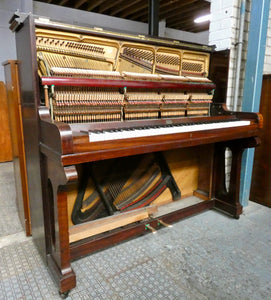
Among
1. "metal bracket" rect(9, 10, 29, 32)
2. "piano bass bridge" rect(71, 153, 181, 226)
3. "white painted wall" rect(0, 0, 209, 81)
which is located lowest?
"piano bass bridge" rect(71, 153, 181, 226)

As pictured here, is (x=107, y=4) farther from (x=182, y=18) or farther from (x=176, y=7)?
(x=182, y=18)

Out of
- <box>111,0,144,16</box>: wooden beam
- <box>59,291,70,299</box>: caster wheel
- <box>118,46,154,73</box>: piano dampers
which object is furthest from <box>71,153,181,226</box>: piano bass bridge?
<box>111,0,144,16</box>: wooden beam

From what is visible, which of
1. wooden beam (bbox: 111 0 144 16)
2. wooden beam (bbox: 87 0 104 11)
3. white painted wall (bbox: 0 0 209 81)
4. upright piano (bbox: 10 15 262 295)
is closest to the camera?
upright piano (bbox: 10 15 262 295)

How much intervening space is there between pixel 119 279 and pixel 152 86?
1.33 metres

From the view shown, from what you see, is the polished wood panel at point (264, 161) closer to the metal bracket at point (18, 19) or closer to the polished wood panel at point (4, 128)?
the metal bracket at point (18, 19)

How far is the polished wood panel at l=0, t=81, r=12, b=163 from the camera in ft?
14.3

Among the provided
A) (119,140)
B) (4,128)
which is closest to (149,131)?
(119,140)

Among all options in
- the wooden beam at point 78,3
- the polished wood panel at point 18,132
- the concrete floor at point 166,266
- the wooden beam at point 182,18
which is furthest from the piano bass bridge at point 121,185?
the wooden beam at point 182,18

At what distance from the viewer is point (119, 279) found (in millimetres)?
1644

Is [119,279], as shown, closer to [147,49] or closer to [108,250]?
[108,250]

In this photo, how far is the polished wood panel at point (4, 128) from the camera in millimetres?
4352

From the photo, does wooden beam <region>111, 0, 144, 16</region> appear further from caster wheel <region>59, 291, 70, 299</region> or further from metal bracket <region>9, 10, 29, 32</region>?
caster wheel <region>59, 291, 70, 299</region>

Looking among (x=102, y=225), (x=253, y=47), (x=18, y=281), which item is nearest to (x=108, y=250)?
(x=102, y=225)

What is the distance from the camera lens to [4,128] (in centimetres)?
441
